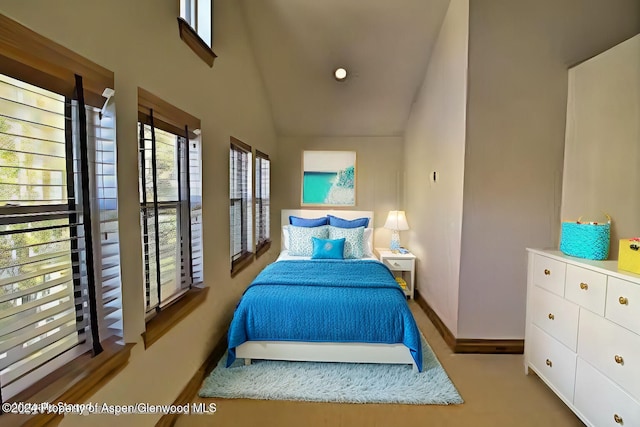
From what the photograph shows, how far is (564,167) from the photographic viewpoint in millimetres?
2602

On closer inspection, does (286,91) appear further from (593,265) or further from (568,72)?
(593,265)

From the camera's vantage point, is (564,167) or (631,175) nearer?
(631,175)

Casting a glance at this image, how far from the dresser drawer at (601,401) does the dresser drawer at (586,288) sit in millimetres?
336

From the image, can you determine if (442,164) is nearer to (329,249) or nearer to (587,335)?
(329,249)

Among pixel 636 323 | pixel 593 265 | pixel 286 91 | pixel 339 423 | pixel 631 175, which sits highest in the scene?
pixel 286 91

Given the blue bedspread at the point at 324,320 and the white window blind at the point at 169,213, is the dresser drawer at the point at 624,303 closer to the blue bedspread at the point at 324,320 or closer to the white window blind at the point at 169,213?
the blue bedspread at the point at 324,320

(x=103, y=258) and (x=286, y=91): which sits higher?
(x=286, y=91)

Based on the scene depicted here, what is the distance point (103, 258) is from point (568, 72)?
336 centimetres

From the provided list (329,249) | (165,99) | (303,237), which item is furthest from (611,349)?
(303,237)

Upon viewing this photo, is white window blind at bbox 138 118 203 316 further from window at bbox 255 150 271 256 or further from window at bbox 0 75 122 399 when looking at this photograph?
window at bbox 255 150 271 256

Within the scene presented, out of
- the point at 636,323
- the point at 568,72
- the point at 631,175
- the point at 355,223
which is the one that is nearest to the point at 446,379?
the point at 636,323

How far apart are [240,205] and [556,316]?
2731 millimetres

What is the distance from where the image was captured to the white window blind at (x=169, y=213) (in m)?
1.71

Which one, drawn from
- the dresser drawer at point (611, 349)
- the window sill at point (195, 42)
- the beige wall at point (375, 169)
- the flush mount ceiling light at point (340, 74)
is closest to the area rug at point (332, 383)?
the dresser drawer at point (611, 349)
